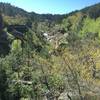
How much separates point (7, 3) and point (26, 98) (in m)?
155

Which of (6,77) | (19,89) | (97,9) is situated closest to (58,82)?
(19,89)

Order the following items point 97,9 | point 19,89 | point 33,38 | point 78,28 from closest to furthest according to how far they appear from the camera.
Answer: point 19,89, point 33,38, point 78,28, point 97,9

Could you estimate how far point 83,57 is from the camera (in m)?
49.4

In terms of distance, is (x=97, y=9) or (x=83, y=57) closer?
(x=83, y=57)

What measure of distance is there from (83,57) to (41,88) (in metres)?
9.77

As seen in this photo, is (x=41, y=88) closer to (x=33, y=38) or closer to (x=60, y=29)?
(x=33, y=38)

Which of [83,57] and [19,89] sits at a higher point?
[83,57]

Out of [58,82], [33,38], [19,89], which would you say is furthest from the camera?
[33,38]

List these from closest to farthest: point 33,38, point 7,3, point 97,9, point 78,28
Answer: point 33,38, point 78,28, point 97,9, point 7,3

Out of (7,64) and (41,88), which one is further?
(7,64)

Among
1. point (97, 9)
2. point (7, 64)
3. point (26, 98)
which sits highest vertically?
point (97, 9)

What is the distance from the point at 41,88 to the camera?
43219mm

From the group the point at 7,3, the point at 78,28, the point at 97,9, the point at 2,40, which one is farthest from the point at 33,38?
the point at 7,3

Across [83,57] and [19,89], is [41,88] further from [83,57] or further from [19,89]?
[83,57]
